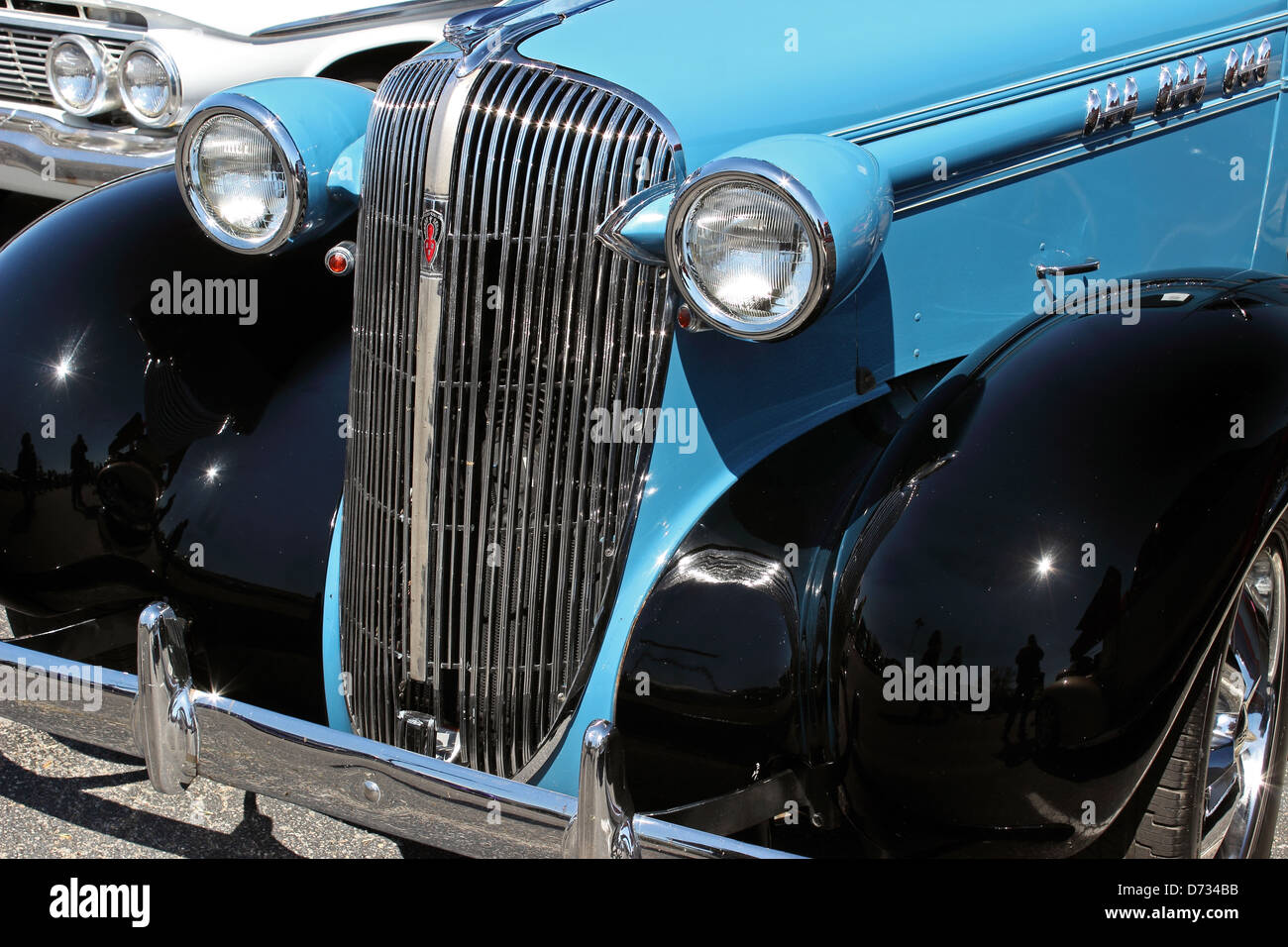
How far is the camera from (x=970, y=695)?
6.06 feet

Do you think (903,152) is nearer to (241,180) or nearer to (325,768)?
(241,180)

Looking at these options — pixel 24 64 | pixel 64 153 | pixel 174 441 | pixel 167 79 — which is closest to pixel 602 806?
pixel 174 441

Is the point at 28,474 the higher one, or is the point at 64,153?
the point at 64,153

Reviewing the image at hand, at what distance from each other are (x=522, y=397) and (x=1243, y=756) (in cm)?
137

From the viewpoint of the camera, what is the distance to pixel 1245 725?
2.32 meters

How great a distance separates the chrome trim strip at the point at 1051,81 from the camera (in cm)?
235

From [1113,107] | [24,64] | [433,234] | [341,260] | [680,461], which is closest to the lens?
[433,234]

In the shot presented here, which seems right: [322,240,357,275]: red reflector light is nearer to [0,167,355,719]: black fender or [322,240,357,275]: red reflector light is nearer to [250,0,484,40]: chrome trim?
[0,167,355,719]: black fender

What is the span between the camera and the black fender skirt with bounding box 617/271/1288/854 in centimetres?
184

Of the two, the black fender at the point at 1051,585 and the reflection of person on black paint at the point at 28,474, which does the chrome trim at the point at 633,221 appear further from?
the reflection of person on black paint at the point at 28,474

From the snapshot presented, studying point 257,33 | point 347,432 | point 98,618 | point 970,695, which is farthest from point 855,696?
point 257,33

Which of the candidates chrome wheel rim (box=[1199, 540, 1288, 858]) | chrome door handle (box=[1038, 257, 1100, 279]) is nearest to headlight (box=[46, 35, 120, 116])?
chrome door handle (box=[1038, 257, 1100, 279])

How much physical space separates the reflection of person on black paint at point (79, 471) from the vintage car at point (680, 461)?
18 millimetres

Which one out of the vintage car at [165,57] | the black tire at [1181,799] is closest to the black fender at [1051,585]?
the black tire at [1181,799]
